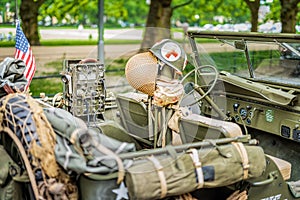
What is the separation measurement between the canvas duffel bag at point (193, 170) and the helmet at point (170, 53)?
85 centimetres

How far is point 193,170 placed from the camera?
3232 mm

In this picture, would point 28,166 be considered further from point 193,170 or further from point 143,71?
point 143,71

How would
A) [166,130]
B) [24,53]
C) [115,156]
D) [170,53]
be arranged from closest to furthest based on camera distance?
[115,156] < [170,53] < [166,130] < [24,53]

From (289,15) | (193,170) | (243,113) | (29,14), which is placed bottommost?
(243,113)

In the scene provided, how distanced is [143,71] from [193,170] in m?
1.12

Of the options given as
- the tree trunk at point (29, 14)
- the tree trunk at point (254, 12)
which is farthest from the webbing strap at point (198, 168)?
the tree trunk at point (254, 12)

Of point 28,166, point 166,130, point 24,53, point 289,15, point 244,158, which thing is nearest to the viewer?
point 28,166

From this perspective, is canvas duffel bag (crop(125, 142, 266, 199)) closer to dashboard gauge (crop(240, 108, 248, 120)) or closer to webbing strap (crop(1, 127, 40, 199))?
webbing strap (crop(1, 127, 40, 199))

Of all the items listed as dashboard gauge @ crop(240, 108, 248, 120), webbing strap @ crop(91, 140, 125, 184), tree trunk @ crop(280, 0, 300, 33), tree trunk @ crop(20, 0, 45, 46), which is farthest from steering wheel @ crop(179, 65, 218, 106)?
tree trunk @ crop(20, 0, 45, 46)

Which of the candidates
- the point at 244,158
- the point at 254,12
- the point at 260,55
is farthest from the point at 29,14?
the point at 244,158

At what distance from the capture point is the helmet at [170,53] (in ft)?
13.1

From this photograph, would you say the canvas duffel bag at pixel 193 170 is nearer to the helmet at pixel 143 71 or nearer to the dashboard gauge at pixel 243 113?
the helmet at pixel 143 71

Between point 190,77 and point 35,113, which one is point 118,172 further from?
point 190,77

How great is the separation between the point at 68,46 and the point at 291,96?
17737mm
